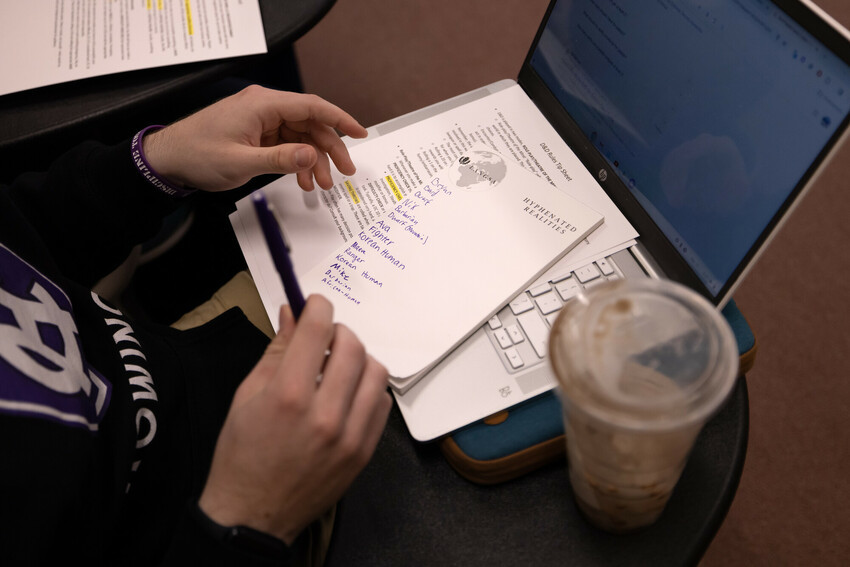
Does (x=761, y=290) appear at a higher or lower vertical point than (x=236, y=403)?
lower

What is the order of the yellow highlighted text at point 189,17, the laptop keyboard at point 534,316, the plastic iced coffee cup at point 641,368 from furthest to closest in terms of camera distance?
the yellow highlighted text at point 189,17 → the laptop keyboard at point 534,316 → the plastic iced coffee cup at point 641,368

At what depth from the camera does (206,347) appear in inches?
27.2

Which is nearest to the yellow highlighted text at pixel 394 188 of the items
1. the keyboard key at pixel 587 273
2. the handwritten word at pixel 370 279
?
the handwritten word at pixel 370 279

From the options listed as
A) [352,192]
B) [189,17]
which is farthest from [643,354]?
[189,17]

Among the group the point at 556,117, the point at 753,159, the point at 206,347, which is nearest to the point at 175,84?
the point at 206,347

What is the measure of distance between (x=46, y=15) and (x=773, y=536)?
1496 mm

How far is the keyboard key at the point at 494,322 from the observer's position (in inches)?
23.2

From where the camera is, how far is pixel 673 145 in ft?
1.94

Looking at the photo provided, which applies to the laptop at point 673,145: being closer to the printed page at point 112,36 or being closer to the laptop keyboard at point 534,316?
the laptop keyboard at point 534,316

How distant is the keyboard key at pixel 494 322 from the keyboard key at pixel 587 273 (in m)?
0.10

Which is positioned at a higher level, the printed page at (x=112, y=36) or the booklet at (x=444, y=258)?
the printed page at (x=112, y=36)

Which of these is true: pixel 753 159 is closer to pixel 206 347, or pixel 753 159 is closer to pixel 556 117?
pixel 556 117

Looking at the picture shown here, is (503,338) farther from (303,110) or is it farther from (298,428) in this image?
(303,110)

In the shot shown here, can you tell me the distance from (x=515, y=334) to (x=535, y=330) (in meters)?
0.02
